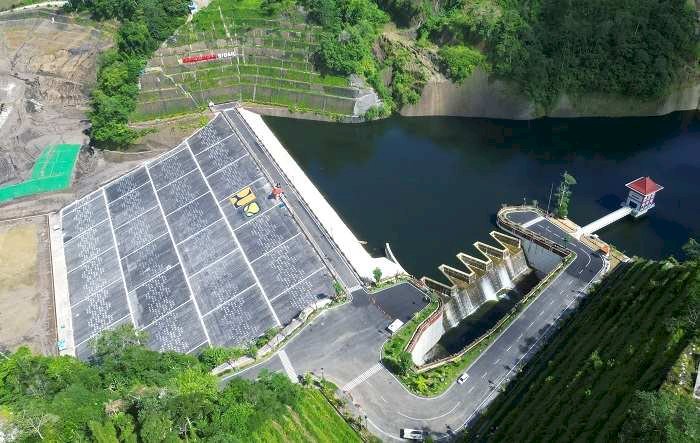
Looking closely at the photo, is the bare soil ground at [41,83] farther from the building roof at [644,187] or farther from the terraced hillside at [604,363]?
the building roof at [644,187]

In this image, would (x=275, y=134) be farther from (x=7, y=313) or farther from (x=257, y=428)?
(x=257, y=428)

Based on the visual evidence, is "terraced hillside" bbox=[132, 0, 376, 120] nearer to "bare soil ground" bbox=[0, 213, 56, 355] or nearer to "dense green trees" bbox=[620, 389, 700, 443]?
"bare soil ground" bbox=[0, 213, 56, 355]

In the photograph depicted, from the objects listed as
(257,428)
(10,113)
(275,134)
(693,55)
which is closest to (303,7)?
(275,134)

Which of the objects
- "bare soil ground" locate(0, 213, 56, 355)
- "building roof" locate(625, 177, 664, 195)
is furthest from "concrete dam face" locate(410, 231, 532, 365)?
"bare soil ground" locate(0, 213, 56, 355)

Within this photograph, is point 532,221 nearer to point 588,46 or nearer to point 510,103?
point 510,103

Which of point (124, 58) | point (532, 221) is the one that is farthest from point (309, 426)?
point (124, 58)
